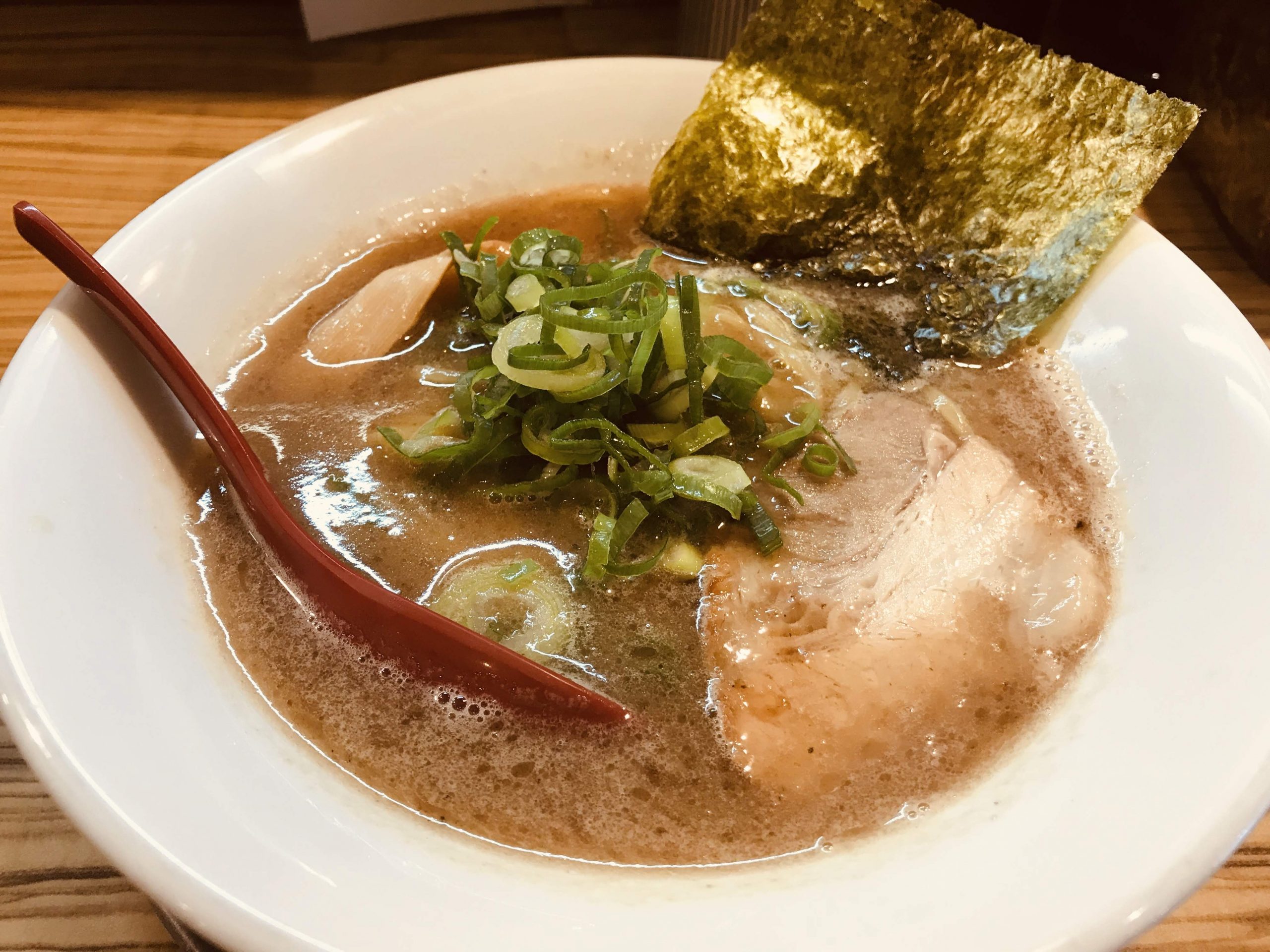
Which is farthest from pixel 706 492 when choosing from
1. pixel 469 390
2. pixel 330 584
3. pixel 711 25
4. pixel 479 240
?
pixel 711 25

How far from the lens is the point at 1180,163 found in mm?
1990

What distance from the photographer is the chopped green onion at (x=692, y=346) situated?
4.01ft

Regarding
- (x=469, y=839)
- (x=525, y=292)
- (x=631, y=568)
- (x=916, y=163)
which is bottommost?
(x=469, y=839)

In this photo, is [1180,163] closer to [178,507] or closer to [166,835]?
[178,507]

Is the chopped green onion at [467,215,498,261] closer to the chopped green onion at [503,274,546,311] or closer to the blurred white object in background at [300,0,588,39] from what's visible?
the chopped green onion at [503,274,546,311]

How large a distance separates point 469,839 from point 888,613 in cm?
58

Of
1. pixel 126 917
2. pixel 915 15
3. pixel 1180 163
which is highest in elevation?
pixel 915 15

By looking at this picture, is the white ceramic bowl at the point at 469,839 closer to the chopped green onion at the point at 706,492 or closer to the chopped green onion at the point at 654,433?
the chopped green onion at the point at 706,492

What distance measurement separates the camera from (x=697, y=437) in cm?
122

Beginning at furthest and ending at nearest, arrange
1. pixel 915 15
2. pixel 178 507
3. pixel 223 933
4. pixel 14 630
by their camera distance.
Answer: pixel 915 15, pixel 178 507, pixel 14 630, pixel 223 933

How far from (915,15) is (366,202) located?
40.5 inches

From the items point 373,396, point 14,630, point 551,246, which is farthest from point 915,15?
point 14,630

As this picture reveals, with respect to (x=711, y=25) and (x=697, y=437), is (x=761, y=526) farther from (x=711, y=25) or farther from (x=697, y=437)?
(x=711, y=25)

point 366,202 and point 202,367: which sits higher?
point 366,202
